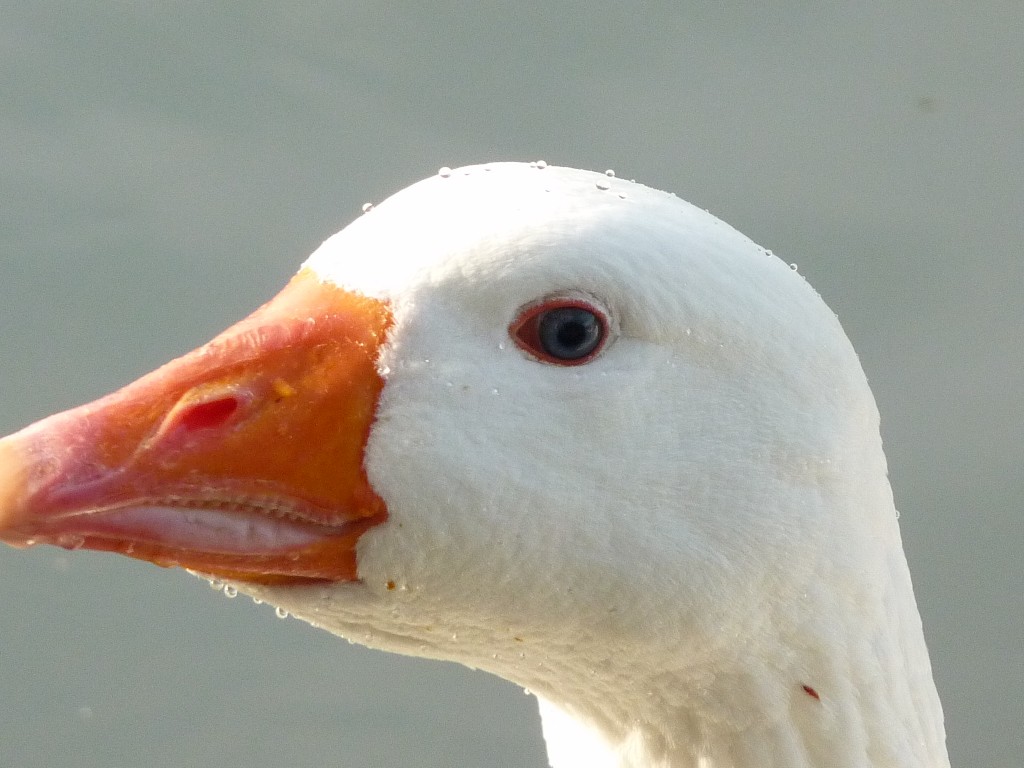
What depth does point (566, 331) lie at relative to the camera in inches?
89.0

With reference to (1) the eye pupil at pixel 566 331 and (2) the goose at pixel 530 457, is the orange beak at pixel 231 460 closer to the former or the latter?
(2) the goose at pixel 530 457

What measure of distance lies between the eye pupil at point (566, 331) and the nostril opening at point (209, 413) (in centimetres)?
49

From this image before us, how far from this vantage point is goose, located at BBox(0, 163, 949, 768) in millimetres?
2170

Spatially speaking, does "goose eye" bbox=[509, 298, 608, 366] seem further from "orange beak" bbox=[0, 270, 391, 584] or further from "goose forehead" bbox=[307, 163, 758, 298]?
"orange beak" bbox=[0, 270, 391, 584]

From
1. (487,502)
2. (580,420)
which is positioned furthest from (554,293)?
(487,502)

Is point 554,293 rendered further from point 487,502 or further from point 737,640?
point 737,640

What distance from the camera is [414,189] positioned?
8.02ft

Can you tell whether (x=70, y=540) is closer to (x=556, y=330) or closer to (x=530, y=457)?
(x=530, y=457)

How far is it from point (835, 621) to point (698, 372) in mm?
509

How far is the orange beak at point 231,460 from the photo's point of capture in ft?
6.83

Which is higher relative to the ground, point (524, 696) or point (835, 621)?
point (524, 696)

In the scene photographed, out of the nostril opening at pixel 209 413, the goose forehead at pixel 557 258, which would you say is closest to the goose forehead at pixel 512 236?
the goose forehead at pixel 557 258

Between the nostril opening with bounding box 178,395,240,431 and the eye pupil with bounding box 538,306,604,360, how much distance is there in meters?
0.49

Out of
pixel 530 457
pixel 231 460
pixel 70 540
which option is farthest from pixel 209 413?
pixel 530 457
